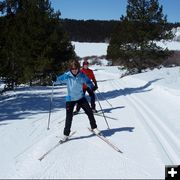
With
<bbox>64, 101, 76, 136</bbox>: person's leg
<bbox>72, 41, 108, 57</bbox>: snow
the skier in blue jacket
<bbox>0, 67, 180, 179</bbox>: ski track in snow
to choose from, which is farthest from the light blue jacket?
<bbox>72, 41, 108, 57</bbox>: snow

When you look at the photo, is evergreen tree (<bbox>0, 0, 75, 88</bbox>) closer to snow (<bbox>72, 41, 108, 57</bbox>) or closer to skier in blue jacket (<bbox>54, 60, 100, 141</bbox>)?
skier in blue jacket (<bbox>54, 60, 100, 141</bbox>)

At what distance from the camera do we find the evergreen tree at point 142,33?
38.4 meters

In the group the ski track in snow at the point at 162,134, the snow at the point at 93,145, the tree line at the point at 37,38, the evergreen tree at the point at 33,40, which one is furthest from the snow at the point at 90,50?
the ski track in snow at the point at 162,134

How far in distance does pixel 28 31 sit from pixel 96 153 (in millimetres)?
20440

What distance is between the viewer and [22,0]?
28.5 meters

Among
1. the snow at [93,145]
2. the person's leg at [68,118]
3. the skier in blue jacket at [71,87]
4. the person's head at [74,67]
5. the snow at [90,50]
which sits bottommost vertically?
the snow at [90,50]

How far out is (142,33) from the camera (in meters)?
38.2

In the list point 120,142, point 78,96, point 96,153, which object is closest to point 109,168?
A: point 96,153

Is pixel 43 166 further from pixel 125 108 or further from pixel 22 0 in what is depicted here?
pixel 22 0

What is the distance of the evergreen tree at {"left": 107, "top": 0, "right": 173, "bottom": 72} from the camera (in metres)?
38.4

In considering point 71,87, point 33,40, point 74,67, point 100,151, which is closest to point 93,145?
point 100,151

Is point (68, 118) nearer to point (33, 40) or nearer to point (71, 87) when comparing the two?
point (71, 87)

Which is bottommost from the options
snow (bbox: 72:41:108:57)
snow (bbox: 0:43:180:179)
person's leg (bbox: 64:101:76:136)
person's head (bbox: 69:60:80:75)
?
snow (bbox: 72:41:108:57)

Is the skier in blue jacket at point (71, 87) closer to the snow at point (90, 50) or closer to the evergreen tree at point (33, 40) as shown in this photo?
the evergreen tree at point (33, 40)
